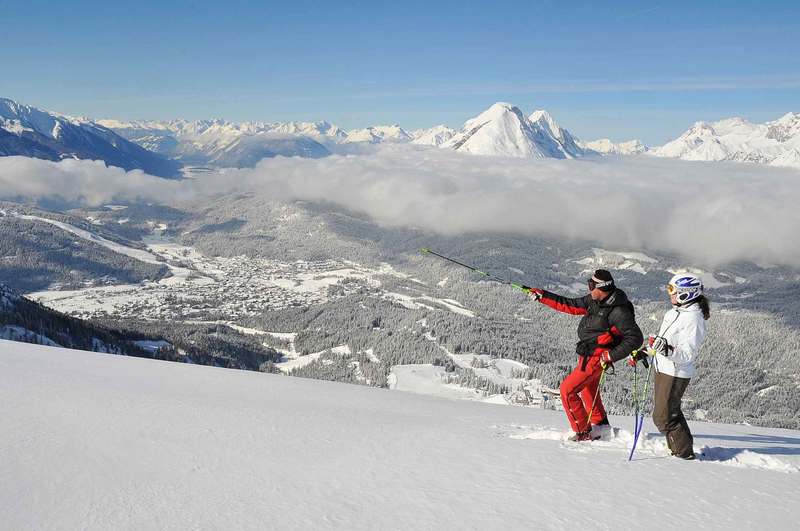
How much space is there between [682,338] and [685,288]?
78 cm

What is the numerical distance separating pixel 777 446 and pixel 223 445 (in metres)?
10.3

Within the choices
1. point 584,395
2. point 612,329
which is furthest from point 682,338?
Answer: point 584,395

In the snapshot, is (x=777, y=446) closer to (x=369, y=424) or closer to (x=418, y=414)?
(x=418, y=414)

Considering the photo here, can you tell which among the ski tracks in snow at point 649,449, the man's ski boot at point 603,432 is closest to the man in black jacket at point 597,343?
the man's ski boot at point 603,432

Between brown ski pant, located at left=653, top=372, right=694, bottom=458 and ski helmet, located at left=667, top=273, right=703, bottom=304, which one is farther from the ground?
ski helmet, located at left=667, top=273, right=703, bottom=304

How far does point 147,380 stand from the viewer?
33.9ft

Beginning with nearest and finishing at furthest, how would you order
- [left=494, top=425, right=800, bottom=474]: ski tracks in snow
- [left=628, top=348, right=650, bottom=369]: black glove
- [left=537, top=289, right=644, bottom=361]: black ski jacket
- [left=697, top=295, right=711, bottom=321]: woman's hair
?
[left=494, top=425, right=800, bottom=474]: ski tracks in snow, [left=697, top=295, right=711, bottom=321]: woman's hair, [left=628, top=348, right=650, bottom=369]: black glove, [left=537, top=289, right=644, bottom=361]: black ski jacket

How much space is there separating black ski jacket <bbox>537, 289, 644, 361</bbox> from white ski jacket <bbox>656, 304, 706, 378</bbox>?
516mm

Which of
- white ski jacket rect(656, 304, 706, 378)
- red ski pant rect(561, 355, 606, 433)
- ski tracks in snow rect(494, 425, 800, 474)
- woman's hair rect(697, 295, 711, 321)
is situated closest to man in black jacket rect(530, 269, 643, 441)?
red ski pant rect(561, 355, 606, 433)

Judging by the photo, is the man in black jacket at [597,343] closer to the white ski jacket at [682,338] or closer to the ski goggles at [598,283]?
the ski goggles at [598,283]

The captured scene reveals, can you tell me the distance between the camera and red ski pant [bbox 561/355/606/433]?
797 cm

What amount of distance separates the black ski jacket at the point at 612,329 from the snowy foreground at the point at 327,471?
1.58m

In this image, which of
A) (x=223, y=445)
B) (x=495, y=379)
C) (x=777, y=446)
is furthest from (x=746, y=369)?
(x=223, y=445)

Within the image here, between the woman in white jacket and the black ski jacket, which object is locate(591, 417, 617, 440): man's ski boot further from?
the black ski jacket
